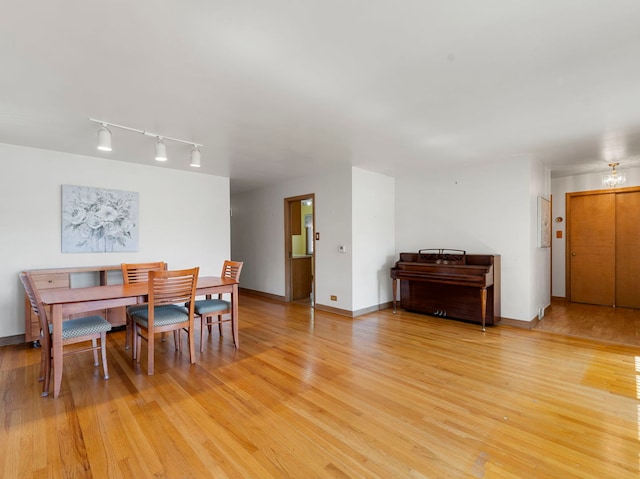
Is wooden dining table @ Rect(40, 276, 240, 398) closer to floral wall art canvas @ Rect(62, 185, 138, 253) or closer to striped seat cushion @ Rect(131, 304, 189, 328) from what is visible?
striped seat cushion @ Rect(131, 304, 189, 328)

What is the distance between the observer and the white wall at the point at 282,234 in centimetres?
489

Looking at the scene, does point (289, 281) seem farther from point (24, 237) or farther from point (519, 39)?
point (519, 39)

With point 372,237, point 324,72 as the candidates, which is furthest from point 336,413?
point 372,237

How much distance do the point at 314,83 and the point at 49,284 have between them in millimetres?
3705

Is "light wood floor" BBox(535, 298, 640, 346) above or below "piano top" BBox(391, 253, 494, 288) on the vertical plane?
below

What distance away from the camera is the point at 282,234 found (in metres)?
5.94

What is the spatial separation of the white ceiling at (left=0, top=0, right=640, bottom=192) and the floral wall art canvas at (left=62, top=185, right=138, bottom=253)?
0.72 meters

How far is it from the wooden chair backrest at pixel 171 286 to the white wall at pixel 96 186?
203cm

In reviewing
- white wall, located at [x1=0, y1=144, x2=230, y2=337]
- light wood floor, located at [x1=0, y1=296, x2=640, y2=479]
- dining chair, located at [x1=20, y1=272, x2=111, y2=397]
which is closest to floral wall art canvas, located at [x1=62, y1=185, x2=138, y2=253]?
white wall, located at [x1=0, y1=144, x2=230, y2=337]

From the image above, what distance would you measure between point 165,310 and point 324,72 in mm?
2659

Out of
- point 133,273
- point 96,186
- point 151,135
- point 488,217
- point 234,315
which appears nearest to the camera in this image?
point 151,135

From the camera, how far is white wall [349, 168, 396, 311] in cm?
482

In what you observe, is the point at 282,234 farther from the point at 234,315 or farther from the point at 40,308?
the point at 40,308

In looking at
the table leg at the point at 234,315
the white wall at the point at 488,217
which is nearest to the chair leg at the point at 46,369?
the table leg at the point at 234,315
